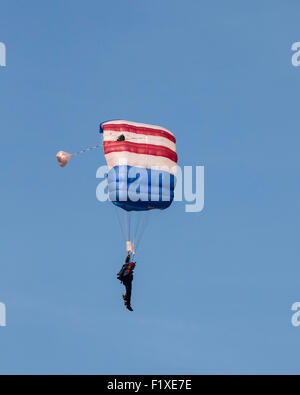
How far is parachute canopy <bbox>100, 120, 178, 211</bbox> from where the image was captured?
10256 cm

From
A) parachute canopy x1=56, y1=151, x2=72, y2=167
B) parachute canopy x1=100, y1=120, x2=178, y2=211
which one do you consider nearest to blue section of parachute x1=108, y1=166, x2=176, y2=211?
parachute canopy x1=100, y1=120, x2=178, y2=211

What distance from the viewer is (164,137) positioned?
10494cm

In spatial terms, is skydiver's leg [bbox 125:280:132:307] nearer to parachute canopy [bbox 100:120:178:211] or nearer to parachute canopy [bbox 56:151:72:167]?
parachute canopy [bbox 100:120:178:211]

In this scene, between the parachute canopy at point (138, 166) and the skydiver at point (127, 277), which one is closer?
the skydiver at point (127, 277)

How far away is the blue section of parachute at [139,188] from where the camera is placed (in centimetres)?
10238

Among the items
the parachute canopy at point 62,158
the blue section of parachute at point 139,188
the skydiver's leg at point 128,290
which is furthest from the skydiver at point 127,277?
the parachute canopy at point 62,158

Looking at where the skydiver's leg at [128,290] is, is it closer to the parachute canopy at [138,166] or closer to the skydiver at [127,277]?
the skydiver at [127,277]

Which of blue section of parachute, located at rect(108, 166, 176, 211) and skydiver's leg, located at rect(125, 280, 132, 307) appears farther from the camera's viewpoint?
blue section of parachute, located at rect(108, 166, 176, 211)

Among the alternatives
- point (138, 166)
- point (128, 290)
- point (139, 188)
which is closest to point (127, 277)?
point (128, 290)

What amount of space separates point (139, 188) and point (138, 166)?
1286 mm

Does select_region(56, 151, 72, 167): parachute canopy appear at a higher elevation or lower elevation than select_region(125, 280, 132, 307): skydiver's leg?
higher
